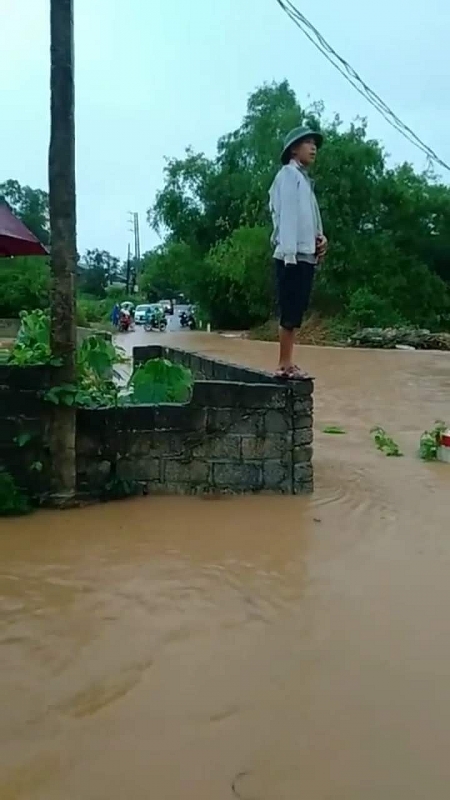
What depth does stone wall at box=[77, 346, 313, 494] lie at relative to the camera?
17.4ft

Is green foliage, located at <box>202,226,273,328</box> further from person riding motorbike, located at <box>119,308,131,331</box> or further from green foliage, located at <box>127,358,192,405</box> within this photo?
green foliage, located at <box>127,358,192,405</box>

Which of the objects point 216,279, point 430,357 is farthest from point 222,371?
point 216,279

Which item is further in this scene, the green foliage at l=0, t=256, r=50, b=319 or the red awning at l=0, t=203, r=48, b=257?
the green foliage at l=0, t=256, r=50, b=319

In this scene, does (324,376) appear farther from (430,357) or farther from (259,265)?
(259,265)

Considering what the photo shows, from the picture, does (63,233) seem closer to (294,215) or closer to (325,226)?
(294,215)

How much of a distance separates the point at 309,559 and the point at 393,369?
1363cm

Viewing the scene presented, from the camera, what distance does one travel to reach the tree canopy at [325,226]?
30.6m

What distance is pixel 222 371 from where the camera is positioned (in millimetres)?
7402

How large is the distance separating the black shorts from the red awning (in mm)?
1877

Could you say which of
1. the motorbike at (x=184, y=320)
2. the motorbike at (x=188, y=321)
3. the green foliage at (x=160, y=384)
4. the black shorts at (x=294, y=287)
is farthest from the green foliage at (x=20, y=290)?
the black shorts at (x=294, y=287)

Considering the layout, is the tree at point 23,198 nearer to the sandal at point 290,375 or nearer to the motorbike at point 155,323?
the motorbike at point 155,323

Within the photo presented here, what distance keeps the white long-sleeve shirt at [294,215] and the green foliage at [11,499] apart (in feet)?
7.16

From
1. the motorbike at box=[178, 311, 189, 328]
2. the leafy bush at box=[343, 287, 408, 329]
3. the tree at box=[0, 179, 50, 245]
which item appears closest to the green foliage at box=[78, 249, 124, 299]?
the tree at box=[0, 179, 50, 245]

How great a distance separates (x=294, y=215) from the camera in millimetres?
5410
